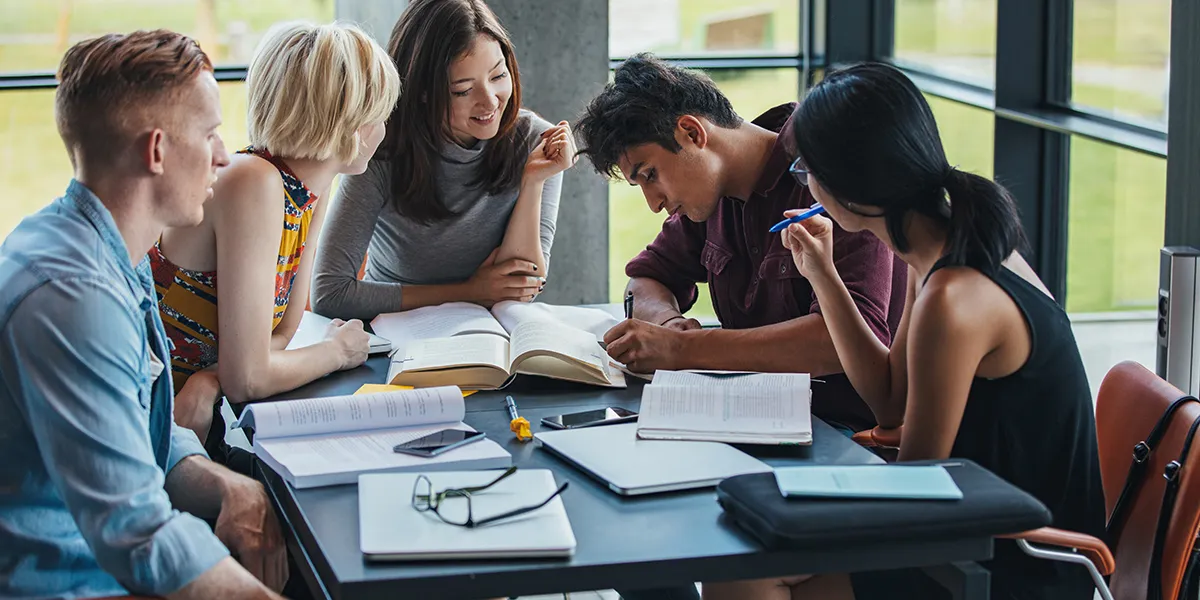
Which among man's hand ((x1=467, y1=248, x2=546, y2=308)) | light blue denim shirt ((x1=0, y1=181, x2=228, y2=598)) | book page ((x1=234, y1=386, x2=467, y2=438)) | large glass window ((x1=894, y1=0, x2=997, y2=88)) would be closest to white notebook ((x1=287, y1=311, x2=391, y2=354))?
man's hand ((x1=467, y1=248, x2=546, y2=308))

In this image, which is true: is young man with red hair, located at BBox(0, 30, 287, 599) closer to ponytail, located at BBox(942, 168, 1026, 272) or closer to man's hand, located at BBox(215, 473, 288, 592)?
man's hand, located at BBox(215, 473, 288, 592)

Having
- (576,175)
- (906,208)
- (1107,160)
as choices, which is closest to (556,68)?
(576,175)

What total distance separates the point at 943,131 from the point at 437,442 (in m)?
3.50

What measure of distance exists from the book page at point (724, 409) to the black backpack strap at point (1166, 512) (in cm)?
Result: 54

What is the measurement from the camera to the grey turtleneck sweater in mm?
2863

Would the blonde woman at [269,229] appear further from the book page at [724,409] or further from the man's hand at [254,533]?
the book page at [724,409]

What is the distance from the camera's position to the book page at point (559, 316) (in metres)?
2.60

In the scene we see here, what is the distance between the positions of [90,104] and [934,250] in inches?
49.5

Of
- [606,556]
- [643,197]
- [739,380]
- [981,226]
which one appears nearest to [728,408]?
[739,380]

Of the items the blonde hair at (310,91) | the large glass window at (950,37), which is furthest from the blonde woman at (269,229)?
the large glass window at (950,37)

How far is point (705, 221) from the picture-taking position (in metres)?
2.79

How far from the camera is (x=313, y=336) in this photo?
261cm

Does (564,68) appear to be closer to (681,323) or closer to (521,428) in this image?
(681,323)

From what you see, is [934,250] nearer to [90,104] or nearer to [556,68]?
[90,104]
